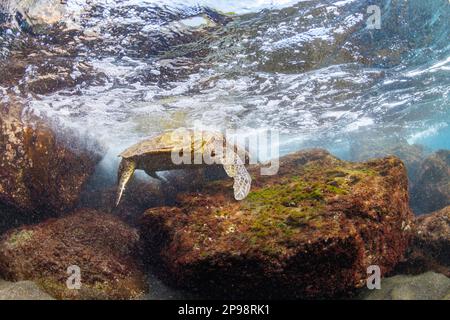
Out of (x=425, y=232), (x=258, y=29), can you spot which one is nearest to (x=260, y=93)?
(x=258, y=29)

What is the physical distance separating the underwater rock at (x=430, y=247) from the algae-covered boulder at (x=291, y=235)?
0.33 m

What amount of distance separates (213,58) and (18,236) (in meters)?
7.49

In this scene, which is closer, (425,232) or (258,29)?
(425,232)

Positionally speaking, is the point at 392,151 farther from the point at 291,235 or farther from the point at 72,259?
the point at 72,259

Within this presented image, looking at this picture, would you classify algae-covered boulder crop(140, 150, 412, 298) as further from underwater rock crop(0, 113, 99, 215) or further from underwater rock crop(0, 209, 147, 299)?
underwater rock crop(0, 113, 99, 215)

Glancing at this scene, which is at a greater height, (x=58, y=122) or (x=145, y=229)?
(x=58, y=122)

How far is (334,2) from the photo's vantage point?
8289 mm

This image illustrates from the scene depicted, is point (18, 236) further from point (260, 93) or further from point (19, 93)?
point (260, 93)

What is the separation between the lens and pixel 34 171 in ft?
27.8

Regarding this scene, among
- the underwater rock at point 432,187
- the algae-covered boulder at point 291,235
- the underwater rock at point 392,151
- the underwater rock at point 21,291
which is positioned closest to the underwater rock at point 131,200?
the algae-covered boulder at point 291,235

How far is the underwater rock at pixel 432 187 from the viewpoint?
15.9 meters

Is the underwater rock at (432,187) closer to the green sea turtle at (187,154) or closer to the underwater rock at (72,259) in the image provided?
the green sea turtle at (187,154)

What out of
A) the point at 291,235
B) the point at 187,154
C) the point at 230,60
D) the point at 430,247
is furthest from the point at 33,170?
the point at 430,247

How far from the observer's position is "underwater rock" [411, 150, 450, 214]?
15.9 metres
